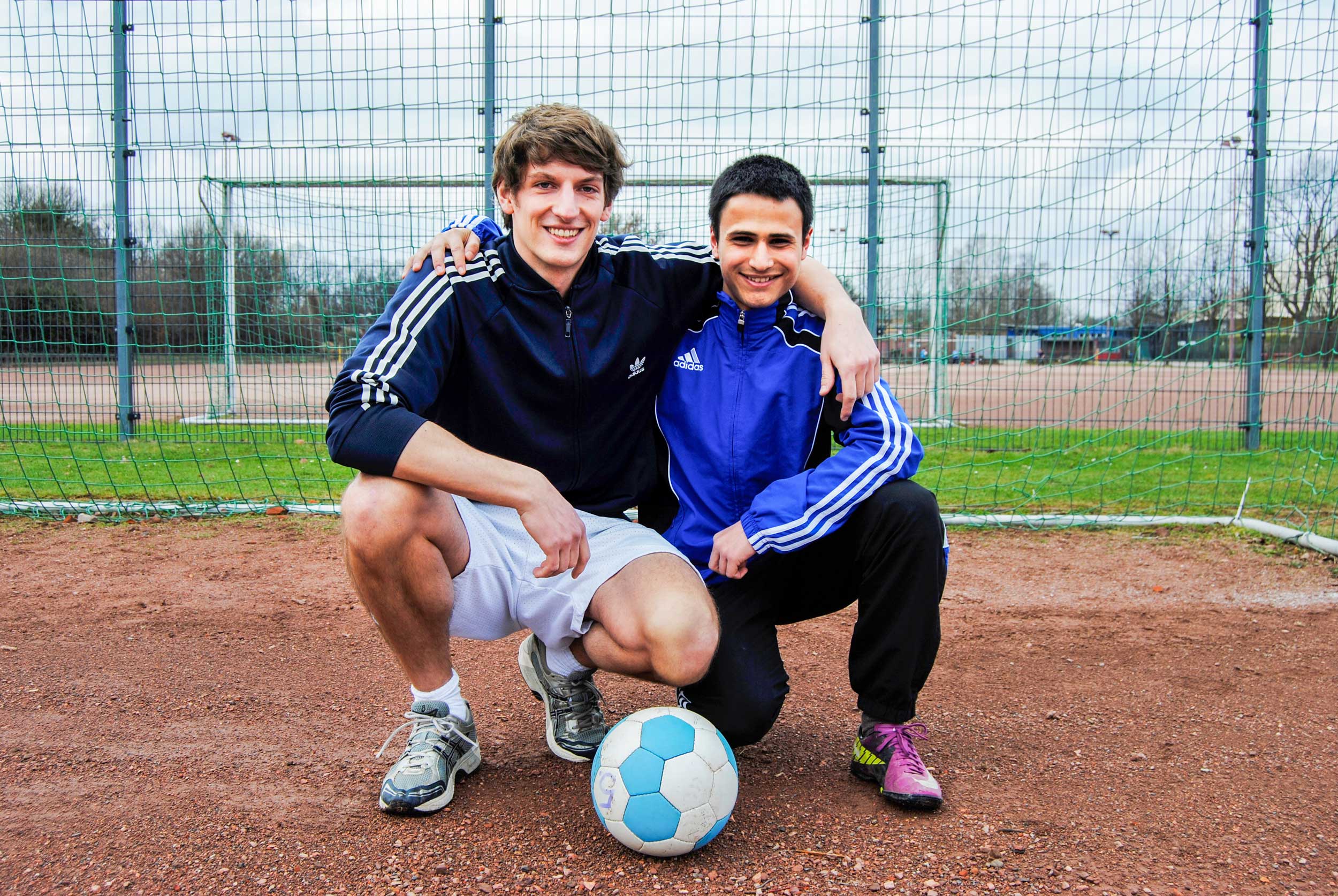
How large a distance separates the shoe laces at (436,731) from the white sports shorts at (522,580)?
23 centimetres

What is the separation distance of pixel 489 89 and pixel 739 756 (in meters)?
5.16

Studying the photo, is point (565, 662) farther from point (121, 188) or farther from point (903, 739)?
point (121, 188)

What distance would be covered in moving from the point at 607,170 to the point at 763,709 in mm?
1539

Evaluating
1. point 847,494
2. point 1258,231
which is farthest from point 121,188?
point 1258,231

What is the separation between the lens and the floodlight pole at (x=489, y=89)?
6395mm

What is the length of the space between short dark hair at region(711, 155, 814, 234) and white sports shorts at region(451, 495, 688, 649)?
0.96m

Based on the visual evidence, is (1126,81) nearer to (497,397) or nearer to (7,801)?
(497,397)

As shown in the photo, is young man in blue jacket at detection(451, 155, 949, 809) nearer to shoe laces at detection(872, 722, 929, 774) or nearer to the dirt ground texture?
shoe laces at detection(872, 722, 929, 774)

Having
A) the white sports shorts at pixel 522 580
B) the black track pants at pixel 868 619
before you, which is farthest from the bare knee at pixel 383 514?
the black track pants at pixel 868 619

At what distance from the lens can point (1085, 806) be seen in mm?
2336

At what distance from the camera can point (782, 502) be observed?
2412 mm

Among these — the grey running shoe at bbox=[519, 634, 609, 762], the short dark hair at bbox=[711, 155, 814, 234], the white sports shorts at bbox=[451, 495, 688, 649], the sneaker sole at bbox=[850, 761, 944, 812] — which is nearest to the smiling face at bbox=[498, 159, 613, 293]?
the short dark hair at bbox=[711, 155, 814, 234]

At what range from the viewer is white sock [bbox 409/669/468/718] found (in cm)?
253

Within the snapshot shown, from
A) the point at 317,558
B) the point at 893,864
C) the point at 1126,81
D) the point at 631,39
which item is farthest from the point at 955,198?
the point at 893,864
